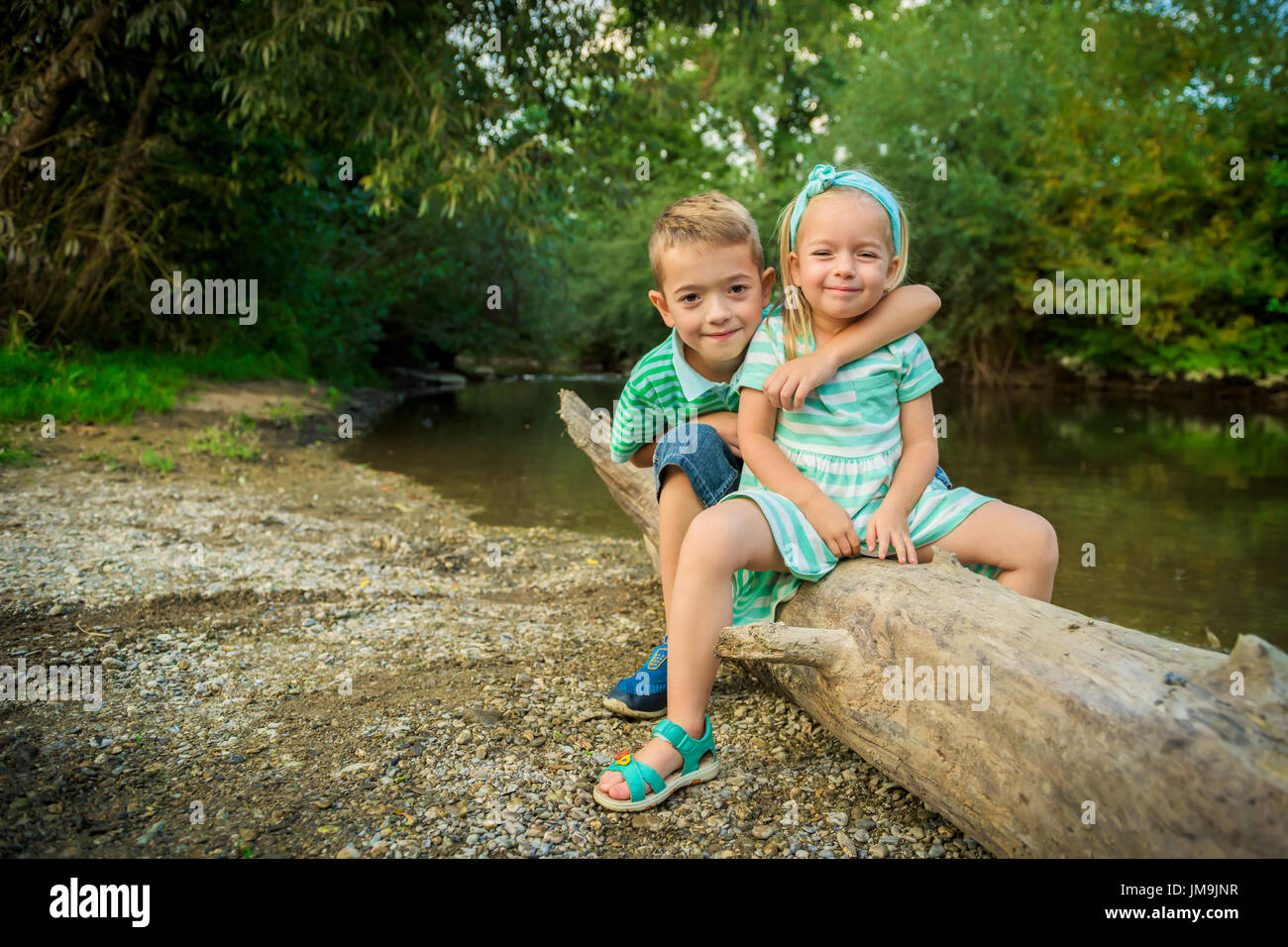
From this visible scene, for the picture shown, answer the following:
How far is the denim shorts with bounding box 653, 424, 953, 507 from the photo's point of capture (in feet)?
8.79

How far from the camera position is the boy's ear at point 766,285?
2736 mm

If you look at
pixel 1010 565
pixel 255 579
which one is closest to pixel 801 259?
pixel 1010 565

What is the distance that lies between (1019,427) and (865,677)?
11.0 m

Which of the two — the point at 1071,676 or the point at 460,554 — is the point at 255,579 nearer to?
the point at 460,554

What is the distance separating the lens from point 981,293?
805 inches

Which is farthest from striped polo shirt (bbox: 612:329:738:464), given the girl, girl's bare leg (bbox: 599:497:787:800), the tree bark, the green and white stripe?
the tree bark

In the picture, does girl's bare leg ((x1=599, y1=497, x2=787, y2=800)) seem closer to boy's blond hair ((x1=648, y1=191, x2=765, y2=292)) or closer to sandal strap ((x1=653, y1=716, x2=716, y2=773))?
sandal strap ((x1=653, y1=716, x2=716, y2=773))

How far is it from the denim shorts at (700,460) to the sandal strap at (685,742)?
657mm

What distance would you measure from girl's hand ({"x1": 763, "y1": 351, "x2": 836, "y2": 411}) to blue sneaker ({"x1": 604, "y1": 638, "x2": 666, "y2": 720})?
1003mm

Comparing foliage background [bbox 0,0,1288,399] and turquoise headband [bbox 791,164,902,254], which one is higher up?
foliage background [bbox 0,0,1288,399]

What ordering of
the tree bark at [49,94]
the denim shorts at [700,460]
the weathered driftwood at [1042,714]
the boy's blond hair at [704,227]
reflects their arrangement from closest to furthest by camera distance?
the weathered driftwood at [1042,714]
the boy's blond hair at [704,227]
the denim shorts at [700,460]
the tree bark at [49,94]

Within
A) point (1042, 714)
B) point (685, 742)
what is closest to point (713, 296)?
point (685, 742)

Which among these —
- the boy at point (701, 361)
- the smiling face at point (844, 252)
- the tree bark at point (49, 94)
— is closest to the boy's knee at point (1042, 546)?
the boy at point (701, 361)

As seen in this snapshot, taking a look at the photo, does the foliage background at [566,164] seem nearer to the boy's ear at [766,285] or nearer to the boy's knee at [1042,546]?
the boy's ear at [766,285]
